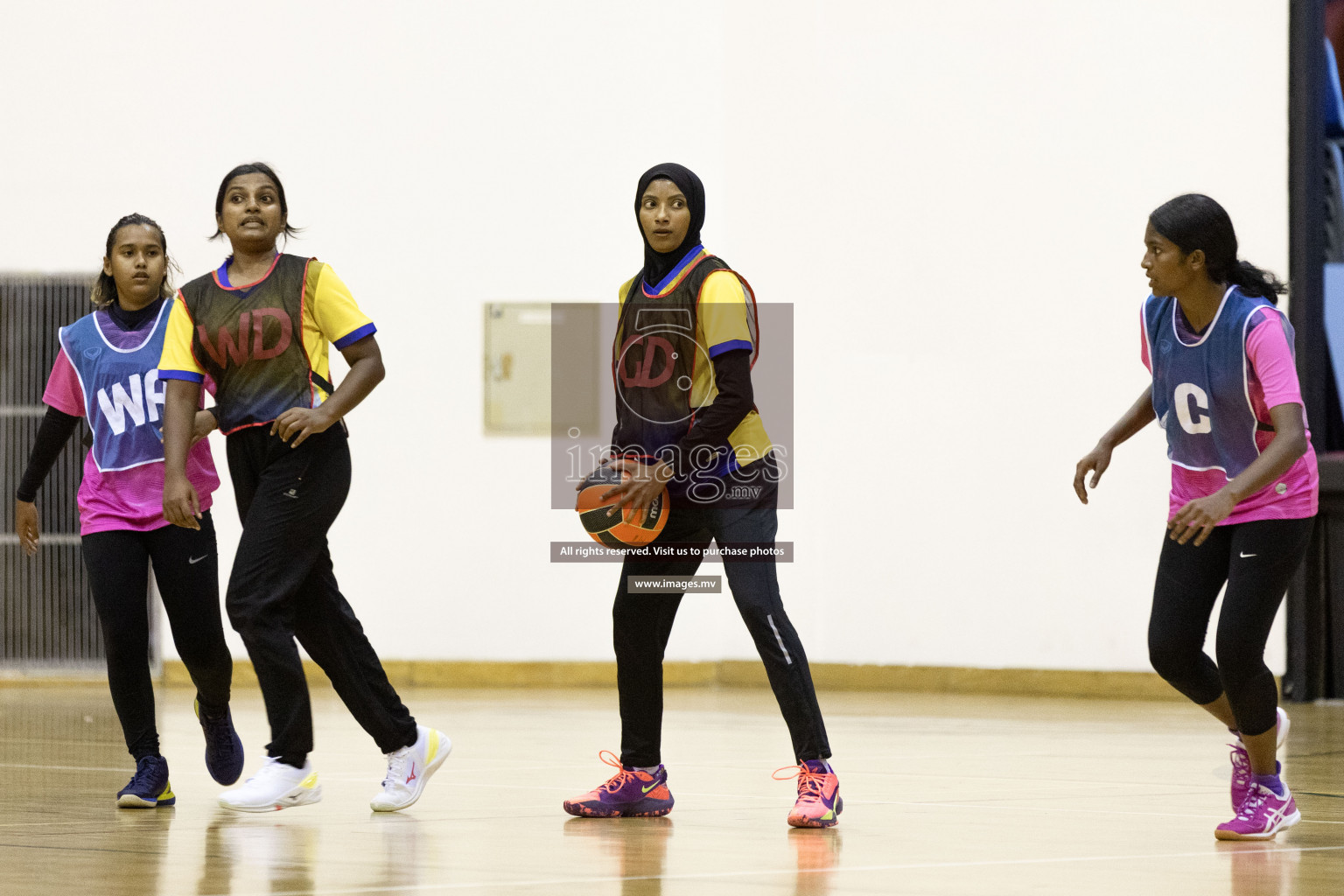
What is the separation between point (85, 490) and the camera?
462 cm

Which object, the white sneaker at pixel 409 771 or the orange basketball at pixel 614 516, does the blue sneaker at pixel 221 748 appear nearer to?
Result: the white sneaker at pixel 409 771

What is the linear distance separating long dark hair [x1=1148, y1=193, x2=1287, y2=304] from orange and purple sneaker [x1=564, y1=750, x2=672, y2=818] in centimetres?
190

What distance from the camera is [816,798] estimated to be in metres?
4.16

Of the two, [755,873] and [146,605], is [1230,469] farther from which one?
[146,605]

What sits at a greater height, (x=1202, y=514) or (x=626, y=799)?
(x=1202, y=514)

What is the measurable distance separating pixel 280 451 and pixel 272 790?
88 cm

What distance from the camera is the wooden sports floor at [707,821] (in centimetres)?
338

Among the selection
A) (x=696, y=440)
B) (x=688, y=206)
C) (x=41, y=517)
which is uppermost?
(x=688, y=206)

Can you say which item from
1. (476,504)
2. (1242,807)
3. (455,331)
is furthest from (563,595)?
(1242,807)

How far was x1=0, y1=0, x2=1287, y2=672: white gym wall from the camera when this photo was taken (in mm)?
8781

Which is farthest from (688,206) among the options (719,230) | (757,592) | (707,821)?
(719,230)

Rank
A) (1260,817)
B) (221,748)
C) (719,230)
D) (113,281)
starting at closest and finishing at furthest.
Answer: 1. (1260,817)
2. (221,748)
3. (113,281)
4. (719,230)

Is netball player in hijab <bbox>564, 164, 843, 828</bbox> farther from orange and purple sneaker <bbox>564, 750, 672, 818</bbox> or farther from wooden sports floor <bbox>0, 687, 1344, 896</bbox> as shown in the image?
wooden sports floor <bbox>0, 687, 1344, 896</bbox>

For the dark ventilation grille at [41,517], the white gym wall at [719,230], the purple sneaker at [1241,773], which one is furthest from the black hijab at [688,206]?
the dark ventilation grille at [41,517]
